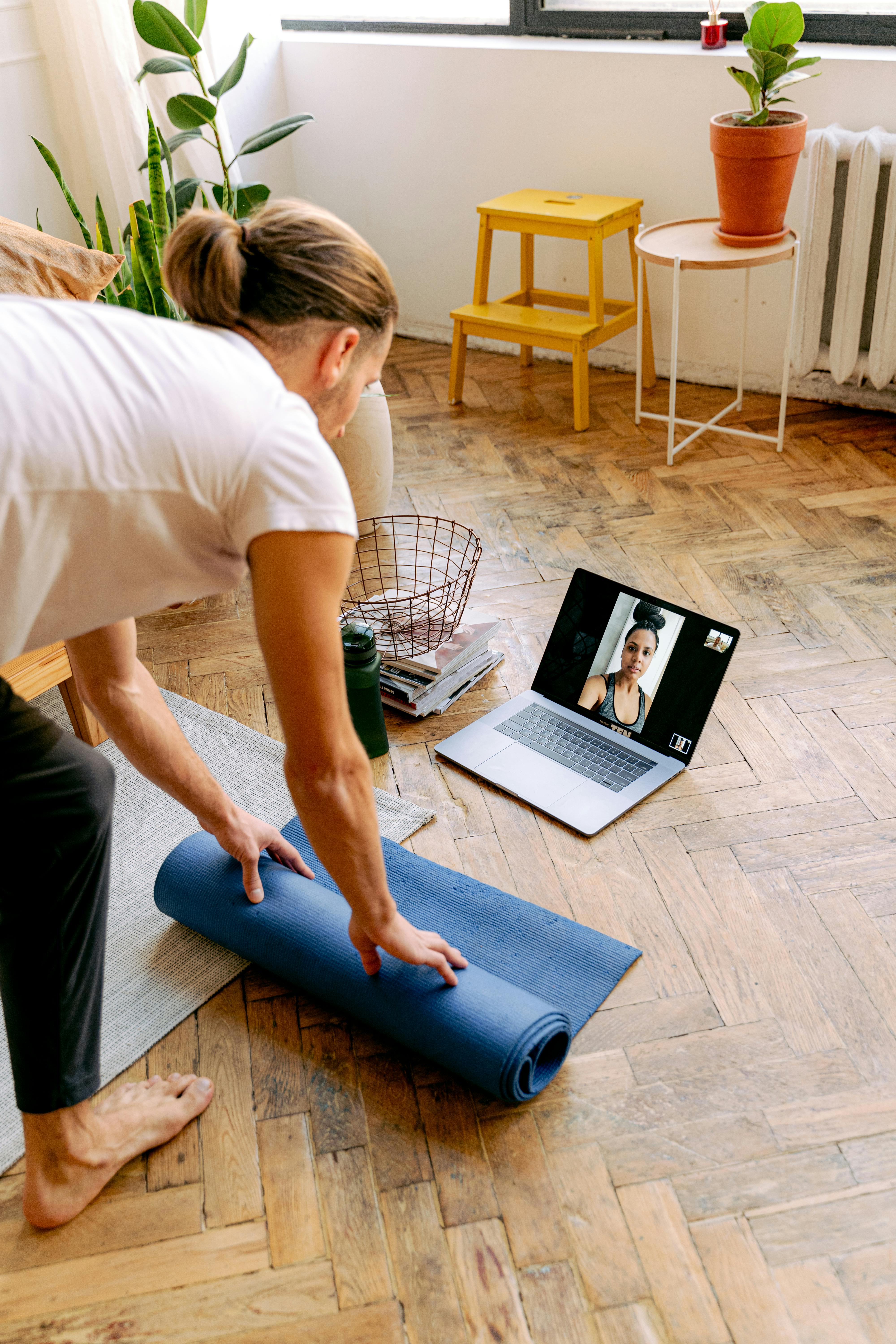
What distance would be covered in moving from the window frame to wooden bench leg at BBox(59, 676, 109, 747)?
2.51 meters

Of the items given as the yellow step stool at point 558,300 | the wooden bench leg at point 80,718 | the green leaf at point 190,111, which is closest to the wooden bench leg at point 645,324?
the yellow step stool at point 558,300

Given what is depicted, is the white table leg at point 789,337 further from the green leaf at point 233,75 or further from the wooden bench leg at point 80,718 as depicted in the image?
the wooden bench leg at point 80,718

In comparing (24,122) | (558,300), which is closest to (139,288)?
(24,122)

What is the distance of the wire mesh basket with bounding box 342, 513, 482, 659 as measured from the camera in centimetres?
211

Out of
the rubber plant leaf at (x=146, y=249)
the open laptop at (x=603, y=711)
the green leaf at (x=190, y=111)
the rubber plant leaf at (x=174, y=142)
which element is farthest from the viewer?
the green leaf at (x=190, y=111)

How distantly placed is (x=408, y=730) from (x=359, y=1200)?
36.6 inches

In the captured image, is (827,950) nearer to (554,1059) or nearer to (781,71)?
(554,1059)

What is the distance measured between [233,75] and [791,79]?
1.40 metres

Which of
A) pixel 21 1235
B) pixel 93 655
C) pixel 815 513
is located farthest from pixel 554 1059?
pixel 815 513

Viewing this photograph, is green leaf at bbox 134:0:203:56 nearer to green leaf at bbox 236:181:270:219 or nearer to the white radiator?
green leaf at bbox 236:181:270:219

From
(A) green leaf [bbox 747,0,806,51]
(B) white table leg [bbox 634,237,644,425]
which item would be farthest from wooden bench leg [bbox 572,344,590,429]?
(A) green leaf [bbox 747,0,806,51]

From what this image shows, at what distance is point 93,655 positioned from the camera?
1330 mm

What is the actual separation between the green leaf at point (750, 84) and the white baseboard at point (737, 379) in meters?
0.83

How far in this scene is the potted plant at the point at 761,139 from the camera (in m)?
2.46
